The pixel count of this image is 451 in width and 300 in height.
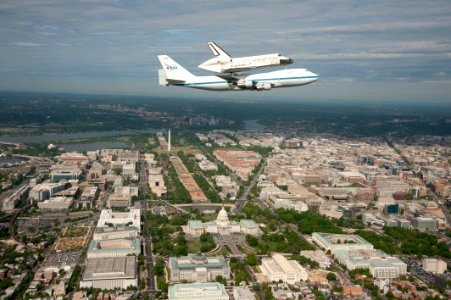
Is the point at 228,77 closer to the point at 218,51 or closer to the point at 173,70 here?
the point at 218,51

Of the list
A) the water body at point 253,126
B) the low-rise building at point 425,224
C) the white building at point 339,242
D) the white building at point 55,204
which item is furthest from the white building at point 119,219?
the water body at point 253,126

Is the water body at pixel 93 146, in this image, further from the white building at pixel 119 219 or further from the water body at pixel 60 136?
the white building at pixel 119 219

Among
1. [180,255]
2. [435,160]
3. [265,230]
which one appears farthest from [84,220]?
[435,160]

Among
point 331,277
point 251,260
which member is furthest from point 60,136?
point 331,277

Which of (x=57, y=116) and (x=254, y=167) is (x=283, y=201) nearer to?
(x=254, y=167)

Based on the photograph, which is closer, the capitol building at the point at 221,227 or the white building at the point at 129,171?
the capitol building at the point at 221,227
